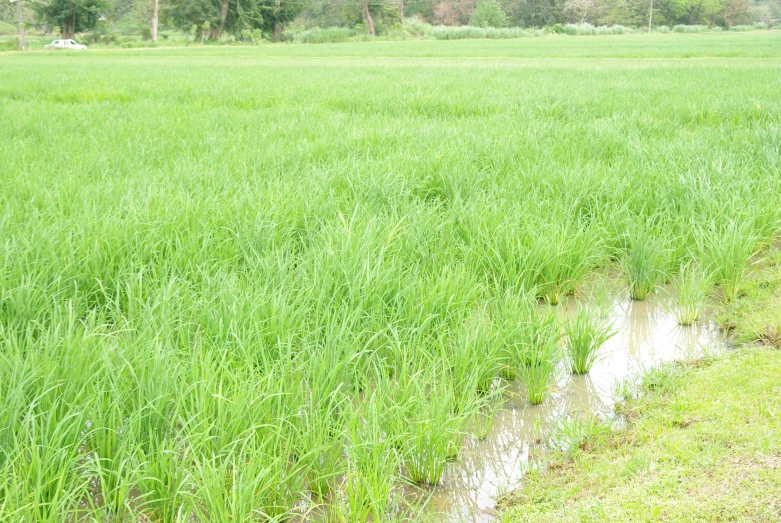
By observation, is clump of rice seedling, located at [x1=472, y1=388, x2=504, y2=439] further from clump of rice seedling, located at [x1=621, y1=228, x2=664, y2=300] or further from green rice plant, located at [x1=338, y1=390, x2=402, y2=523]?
clump of rice seedling, located at [x1=621, y1=228, x2=664, y2=300]

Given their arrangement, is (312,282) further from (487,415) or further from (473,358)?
(487,415)

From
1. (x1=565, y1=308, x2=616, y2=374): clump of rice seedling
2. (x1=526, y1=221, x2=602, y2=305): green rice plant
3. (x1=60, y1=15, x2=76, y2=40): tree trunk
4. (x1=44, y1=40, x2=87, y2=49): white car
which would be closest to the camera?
(x1=565, y1=308, x2=616, y2=374): clump of rice seedling

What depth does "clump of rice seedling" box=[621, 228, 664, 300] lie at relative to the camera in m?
3.23

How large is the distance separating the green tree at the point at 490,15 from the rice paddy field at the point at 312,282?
224ft

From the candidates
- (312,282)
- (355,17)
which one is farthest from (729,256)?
(355,17)

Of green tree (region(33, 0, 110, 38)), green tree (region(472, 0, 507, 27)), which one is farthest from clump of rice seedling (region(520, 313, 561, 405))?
green tree (region(472, 0, 507, 27))

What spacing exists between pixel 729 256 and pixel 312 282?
2.04 metres

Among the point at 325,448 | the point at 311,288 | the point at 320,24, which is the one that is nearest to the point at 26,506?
the point at 325,448

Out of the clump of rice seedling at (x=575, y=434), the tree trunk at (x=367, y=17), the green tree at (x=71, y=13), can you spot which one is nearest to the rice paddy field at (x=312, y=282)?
the clump of rice seedling at (x=575, y=434)

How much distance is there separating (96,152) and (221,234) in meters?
2.68

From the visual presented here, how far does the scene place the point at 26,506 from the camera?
138cm

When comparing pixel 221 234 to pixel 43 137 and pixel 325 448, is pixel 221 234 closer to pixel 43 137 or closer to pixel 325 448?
pixel 325 448

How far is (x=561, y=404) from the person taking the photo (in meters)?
2.26

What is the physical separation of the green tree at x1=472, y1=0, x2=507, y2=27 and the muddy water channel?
237 ft
